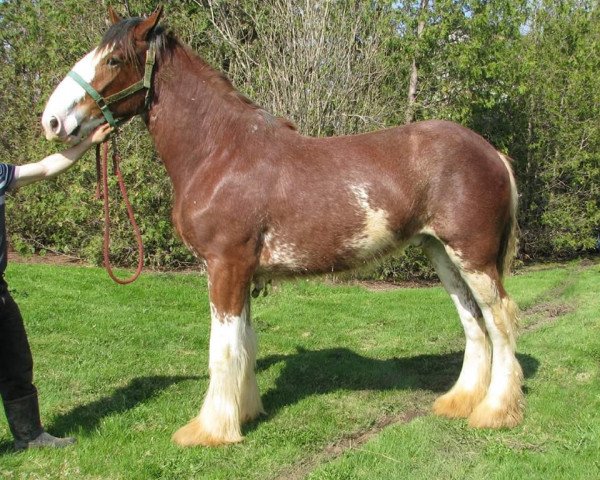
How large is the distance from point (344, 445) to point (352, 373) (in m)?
1.42

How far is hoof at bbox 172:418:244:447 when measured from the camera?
12.8 ft

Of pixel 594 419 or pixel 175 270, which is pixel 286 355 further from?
pixel 175 270

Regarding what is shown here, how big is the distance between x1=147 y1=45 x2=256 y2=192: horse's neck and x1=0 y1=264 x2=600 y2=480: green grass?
1.85 meters

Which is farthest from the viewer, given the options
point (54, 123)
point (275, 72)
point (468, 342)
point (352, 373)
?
point (275, 72)

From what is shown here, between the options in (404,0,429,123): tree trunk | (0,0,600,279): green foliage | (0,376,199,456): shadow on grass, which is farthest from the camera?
(404,0,429,123): tree trunk

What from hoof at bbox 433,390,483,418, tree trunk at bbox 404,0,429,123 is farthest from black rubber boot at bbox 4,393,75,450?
tree trunk at bbox 404,0,429,123

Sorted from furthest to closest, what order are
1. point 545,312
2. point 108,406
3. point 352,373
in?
1. point 545,312
2. point 352,373
3. point 108,406

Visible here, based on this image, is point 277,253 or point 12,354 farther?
point 277,253

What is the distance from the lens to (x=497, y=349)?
4.32 m

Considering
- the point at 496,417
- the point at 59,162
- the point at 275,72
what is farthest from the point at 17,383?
the point at 275,72

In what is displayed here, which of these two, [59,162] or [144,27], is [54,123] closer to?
[59,162]

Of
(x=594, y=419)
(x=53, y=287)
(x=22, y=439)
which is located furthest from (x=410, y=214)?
(x=53, y=287)

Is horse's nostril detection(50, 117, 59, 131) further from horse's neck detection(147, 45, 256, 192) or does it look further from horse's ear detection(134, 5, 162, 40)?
horse's ear detection(134, 5, 162, 40)

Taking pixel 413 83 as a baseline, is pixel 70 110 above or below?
below
